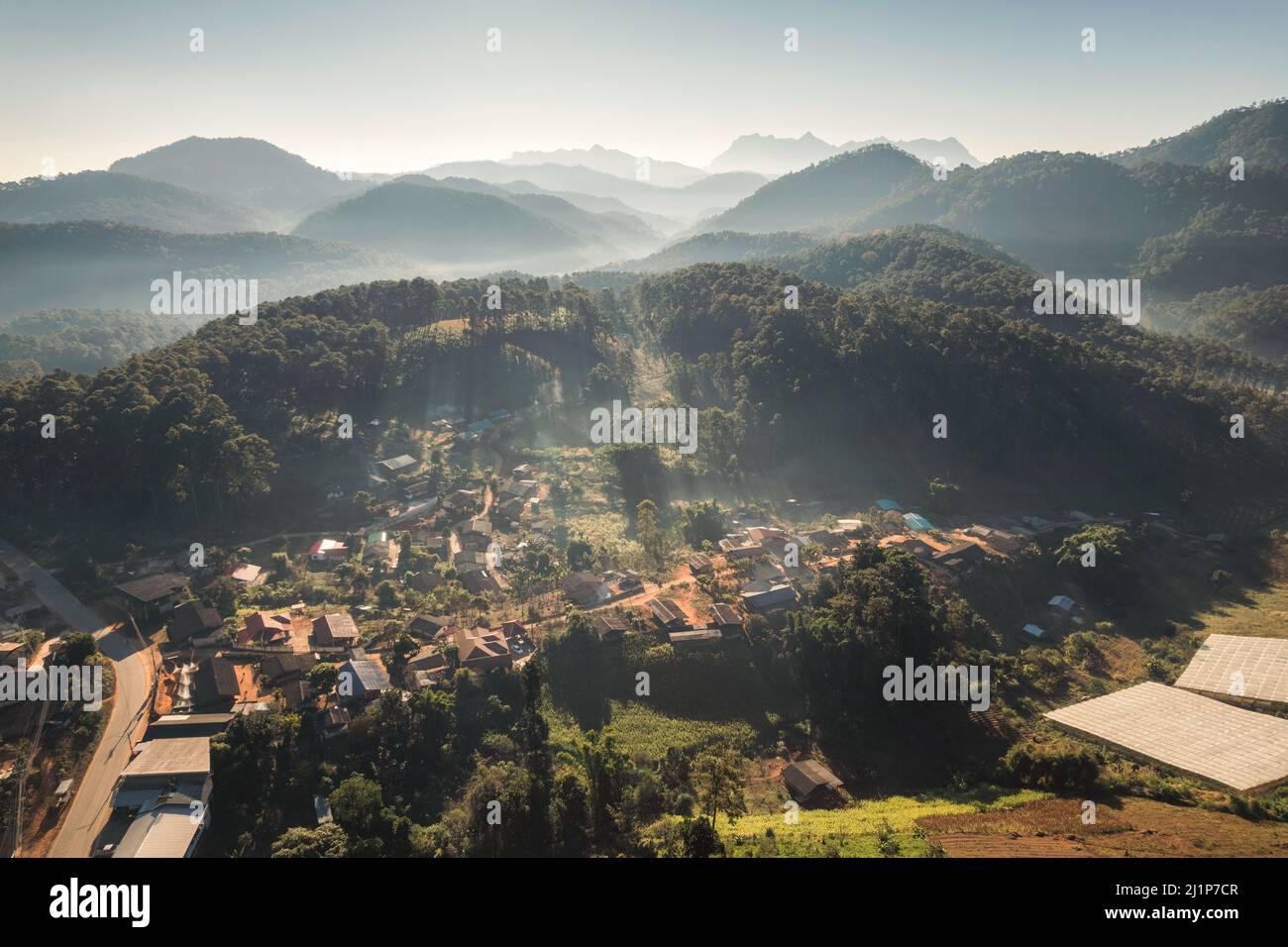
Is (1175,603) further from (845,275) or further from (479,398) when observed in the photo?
(845,275)

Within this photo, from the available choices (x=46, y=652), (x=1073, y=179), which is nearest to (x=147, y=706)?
(x=46, y=652)

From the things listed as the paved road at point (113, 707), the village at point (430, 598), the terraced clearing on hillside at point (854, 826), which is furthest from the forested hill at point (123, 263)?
the terraced clearing on hillside at point (854, 826)

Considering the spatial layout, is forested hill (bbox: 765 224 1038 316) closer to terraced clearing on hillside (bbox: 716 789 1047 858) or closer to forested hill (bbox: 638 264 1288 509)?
forested hill (bbox: 638 264 1288 509)

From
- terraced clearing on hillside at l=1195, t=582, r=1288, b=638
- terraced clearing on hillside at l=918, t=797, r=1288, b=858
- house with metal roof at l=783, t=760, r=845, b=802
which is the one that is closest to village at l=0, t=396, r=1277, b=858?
house with metal roof at l=783, t=760, r=845, b=802

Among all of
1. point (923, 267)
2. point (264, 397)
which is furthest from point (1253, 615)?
point (264, 397)

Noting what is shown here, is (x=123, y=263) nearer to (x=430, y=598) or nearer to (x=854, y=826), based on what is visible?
(x=430, y=598)
